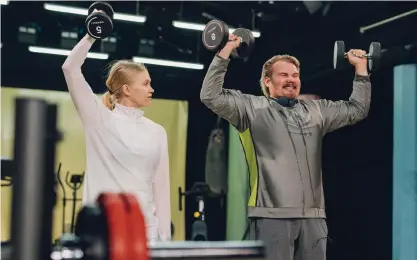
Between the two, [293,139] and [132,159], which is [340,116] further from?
[132,159]

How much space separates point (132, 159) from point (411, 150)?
3.66m

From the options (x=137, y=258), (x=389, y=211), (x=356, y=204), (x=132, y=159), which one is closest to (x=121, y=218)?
(x=137, y=258)

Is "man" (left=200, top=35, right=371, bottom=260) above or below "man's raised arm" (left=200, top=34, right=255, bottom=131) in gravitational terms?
below

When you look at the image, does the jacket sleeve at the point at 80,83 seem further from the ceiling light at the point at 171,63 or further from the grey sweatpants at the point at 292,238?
the ceiling light at the point at 171,63

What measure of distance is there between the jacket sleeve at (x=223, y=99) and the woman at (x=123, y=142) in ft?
0.82

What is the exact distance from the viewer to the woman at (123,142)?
2.55 metres

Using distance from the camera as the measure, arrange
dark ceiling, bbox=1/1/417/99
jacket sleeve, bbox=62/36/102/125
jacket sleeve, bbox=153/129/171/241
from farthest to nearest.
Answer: dark ceiling, bbox=1/1/417/99 → jacket sleeve, bbox=153/129/171/241 → jacket sleeve, bbox=62/36/102/125

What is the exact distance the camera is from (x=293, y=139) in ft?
9.34

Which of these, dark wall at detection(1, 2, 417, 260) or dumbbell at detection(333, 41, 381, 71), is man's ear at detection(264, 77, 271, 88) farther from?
dark wall at detection(1, 2, 417, 260)

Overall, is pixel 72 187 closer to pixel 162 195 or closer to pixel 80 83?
pixel 162 195

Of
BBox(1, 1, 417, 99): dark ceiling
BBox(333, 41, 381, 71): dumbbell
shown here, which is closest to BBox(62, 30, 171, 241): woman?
BBox(333, 41, 381, 71): dumbbell

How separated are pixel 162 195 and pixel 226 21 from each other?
18.0 feet

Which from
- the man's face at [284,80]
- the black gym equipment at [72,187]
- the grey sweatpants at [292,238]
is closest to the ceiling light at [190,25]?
the black gym equipment at [72,187]

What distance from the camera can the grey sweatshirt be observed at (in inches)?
110
